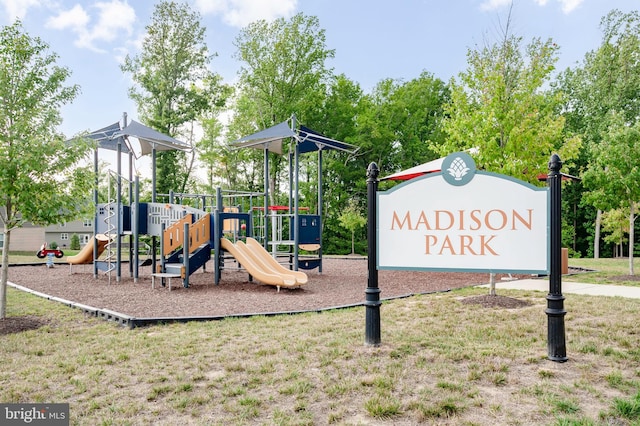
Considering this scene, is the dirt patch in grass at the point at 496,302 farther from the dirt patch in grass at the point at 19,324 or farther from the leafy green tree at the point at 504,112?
the dirt patch in grass at the point at 19,324

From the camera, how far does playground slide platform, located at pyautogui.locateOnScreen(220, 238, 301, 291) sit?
10555 mm

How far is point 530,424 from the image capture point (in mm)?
3311

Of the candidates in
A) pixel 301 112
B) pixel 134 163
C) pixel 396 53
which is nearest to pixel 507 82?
pixel 134 163

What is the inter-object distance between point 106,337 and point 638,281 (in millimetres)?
11222

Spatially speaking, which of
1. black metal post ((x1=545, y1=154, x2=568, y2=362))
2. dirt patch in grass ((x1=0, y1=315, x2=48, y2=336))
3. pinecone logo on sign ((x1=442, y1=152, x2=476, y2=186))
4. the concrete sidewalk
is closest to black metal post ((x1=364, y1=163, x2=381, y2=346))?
pinecone logo on sign ((x1=442, y1=152, x2=476, y2=186))

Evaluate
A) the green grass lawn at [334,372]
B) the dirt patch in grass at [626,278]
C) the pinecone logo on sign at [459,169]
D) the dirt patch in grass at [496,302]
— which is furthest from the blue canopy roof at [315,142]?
the pinecone logo on sign at [459,169]

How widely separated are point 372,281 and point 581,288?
21.6 ft

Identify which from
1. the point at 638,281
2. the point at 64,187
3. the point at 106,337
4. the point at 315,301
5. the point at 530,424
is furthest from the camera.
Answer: the point at 638,281

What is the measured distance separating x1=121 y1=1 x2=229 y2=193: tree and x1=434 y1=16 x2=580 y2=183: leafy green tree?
2201 centimetres

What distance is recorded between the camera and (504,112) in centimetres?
916

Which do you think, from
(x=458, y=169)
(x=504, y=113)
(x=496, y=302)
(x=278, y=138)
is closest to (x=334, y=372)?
(x=458, y=169)

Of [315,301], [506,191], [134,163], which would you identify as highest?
[134,163]

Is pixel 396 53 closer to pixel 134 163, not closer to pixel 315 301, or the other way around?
pixel 134 163

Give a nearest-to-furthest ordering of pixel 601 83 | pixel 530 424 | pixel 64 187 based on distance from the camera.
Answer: pixel 530 424 → pixel 64 187 → pixel 601 83
